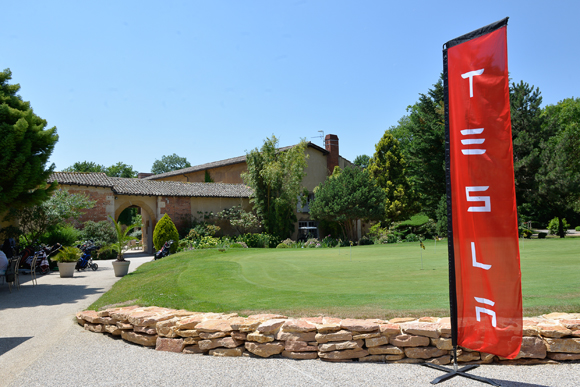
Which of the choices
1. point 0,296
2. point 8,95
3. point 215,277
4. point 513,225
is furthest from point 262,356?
point 8,95

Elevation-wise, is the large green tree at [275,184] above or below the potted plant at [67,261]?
above

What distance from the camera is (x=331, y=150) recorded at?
35.9 meters

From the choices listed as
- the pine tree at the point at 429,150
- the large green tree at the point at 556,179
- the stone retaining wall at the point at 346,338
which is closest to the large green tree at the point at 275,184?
the pine tree at the point at 429,150

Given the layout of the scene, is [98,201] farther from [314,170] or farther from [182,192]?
[314,170]

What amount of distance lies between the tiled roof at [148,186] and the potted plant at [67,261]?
1111 cm

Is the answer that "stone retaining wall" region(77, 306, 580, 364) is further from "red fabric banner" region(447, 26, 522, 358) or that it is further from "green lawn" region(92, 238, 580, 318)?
"green lawn" region(92, 238, 580, 318)

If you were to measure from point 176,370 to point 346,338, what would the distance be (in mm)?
2009

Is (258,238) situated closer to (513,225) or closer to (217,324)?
(217,324)

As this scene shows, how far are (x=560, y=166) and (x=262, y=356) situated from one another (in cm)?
2785

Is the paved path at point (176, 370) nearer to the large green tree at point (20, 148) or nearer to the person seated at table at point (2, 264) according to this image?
the person seated at table at point (2, 264)

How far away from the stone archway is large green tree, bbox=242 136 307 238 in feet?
23.3

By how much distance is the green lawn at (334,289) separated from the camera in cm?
591

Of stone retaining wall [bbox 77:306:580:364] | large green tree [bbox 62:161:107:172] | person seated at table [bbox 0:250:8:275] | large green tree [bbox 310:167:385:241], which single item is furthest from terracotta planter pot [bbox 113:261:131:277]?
large green tree [bbox 62:161:107:172]

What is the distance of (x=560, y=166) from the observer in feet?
85.3
